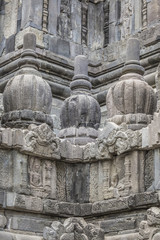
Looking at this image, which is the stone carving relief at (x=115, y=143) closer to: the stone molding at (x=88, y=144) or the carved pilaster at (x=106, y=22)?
the stone molding at (x=88, y=144)

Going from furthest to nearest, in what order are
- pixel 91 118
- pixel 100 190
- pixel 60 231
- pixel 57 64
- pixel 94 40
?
pixel 94 40 < pixel 57 64 < pixel 91 118 < pixel 100 190 < pixel 60 231

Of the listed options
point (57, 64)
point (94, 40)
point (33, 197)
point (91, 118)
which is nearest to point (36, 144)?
point (33, 197)

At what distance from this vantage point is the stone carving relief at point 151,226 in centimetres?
855

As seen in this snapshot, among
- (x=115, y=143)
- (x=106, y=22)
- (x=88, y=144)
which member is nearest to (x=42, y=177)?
(x=88, y=144)

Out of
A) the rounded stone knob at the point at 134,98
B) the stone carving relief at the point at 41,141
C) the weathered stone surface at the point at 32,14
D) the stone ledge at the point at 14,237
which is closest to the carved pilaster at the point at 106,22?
the weathered stone surface at the point at 32,14

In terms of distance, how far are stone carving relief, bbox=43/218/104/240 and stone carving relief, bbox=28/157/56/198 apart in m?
0.63

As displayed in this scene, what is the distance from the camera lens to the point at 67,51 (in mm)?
16969

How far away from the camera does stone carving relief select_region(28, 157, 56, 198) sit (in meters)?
9.61

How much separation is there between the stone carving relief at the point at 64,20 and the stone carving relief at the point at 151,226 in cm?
919

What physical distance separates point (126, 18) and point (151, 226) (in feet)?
31.0

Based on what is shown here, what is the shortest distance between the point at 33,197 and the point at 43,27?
805cm

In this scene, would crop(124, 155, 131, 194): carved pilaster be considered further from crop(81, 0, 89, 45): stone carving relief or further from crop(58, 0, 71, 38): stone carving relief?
crop(81, 0, 89, 45): stone carving relief

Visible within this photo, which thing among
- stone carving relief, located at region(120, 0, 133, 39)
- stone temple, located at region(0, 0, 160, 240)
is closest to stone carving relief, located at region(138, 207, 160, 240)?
stone temple, located at region(0, 0, 160, 240)

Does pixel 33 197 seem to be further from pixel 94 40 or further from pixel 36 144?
pixel 94 40
